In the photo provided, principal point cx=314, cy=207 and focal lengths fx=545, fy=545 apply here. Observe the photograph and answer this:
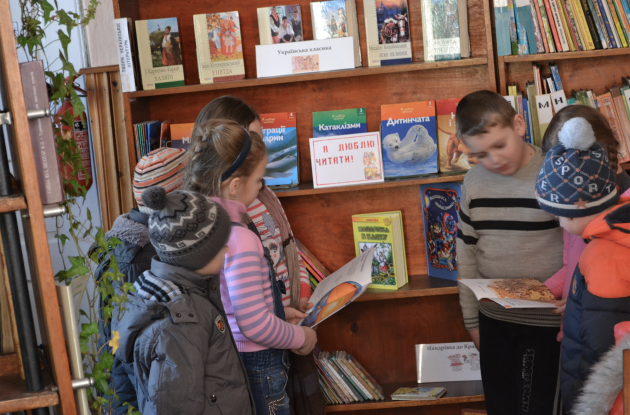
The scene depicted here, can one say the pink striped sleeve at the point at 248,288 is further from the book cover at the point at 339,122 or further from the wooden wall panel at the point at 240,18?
the wooden wall panel at the point at 240,18

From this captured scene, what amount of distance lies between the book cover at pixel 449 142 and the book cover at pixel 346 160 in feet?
0.89

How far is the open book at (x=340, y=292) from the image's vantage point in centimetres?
168

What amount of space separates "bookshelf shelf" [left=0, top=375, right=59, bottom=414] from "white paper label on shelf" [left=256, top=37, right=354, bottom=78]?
5.30 feet

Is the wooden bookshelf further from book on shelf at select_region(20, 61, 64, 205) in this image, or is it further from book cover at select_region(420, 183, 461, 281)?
book on shelf at select_region(20, 61, 64, 205)

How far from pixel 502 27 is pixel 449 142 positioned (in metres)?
0.49

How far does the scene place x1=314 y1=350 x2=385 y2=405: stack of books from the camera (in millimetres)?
2307

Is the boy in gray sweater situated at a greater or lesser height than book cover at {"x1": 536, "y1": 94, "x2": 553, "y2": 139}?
lesser

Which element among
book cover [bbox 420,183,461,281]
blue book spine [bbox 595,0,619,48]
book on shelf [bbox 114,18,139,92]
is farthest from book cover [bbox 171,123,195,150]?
blue book spine [bbox 595,0,619,48]

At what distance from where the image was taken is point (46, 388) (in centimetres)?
89

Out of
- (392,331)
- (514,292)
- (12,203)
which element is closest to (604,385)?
(514,292)

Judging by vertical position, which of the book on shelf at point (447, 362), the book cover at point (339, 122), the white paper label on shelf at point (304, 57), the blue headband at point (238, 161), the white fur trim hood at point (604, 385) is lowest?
the book on shelf at point (447, 362)

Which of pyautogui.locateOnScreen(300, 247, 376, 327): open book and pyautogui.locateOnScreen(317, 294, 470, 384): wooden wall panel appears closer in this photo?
pyautogui.locateOnScreen(300, 247, 376, 327): open book

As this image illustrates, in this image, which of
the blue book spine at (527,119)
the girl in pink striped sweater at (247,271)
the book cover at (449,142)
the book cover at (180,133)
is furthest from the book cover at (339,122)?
the girl in pink striped sweater at (247,271)

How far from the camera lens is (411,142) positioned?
2.27 meters
